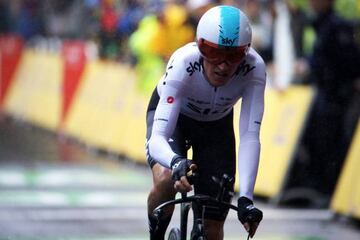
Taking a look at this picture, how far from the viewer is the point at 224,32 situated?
279 inches

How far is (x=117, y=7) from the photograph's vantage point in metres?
20.3

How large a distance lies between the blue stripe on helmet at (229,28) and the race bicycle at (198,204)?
835mm

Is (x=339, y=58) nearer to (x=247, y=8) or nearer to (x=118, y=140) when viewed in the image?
(x=247, y=8)

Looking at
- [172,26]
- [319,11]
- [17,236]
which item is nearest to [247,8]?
[172,26]

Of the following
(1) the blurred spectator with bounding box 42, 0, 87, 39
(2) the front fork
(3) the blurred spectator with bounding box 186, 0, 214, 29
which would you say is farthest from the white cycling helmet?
(1) the blurred spectator with bounding box 42, 0, 87, 39

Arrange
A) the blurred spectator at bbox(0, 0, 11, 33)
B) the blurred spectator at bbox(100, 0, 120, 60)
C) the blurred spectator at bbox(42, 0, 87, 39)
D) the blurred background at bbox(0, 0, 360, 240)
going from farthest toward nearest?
the blurred spectator at bbox(0, 0, 11, 33) < the blurred spectator at bbox(42, 0, 87, 39) < the blurred spectator at bbox(100, 0, 120, 60) < the blurred background at bbox(0, 0, 360, 240)

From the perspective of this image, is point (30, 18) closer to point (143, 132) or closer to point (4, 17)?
point (4, 17)

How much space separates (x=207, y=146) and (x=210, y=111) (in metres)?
0.24

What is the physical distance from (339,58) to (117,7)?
27.5 ft

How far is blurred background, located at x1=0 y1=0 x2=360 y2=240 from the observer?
11.9 meters

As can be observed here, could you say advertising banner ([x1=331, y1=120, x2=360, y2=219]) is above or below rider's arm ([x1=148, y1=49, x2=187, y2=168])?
below

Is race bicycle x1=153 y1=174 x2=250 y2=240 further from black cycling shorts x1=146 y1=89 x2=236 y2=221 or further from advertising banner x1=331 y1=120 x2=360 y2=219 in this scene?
advertising banner x1=331 y1=120 x2=360 y2=219

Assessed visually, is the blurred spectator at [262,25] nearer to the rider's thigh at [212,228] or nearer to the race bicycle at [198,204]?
the rider's thigh at [212,228]

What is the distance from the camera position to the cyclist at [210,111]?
23.4ft
